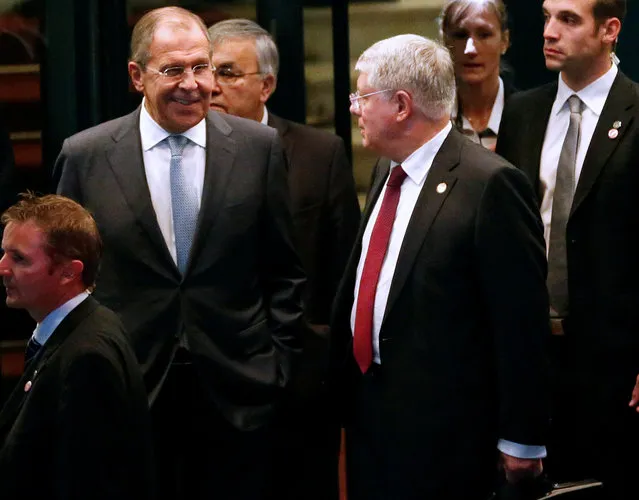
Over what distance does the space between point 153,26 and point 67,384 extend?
143 cm

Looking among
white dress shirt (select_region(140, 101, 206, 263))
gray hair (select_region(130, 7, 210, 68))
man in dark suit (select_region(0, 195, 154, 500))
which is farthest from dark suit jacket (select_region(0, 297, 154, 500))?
gray hair (select_region(130, 7, 210, 68))

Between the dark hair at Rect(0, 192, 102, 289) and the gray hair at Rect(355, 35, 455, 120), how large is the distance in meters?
0.91

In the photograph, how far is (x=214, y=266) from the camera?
4062mm

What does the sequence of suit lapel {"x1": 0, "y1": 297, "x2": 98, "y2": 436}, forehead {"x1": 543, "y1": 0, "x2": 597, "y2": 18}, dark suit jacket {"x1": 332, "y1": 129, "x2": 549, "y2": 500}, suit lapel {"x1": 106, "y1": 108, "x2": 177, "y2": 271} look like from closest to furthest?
suit lapel {"x1": 0, "y1": 297, "x2": 98, "y2": 436}, dark suit jacket {"x1": 332, "y1": 129, "x2": 549, "y2": 500}, suit lapel {"x1": 106, "y1": 108, "x2": 177, "y2": 271}, forehead {"x1": 543, "y1": 0, "x2": 597, "y2": 18}

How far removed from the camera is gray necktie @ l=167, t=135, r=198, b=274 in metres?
4.10

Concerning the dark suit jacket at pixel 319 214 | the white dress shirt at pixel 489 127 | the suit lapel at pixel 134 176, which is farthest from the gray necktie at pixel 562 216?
the suit lapel at pixel 134 176

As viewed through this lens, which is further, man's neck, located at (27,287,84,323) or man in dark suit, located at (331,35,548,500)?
man in dark suit, located at (331,35,548,500)

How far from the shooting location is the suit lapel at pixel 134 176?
160 inches

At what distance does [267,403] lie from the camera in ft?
13.6

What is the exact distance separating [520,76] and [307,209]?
118cm

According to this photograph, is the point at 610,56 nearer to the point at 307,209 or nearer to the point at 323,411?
the point at 307,209

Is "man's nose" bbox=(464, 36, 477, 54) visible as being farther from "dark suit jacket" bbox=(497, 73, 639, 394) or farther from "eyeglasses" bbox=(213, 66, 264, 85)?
"eyeglasses" bbox=(213, 66, 264, 85)

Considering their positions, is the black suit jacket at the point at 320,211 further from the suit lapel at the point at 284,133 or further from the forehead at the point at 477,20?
the forehead at the point at 477,20

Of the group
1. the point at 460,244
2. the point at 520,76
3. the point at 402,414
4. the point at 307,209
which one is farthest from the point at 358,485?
the point at 520,76
